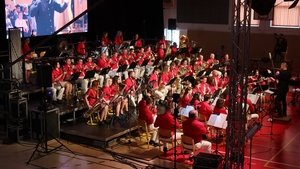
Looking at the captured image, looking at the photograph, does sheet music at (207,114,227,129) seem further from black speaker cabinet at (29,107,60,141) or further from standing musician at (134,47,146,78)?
standing musician at (134,47,146,78)

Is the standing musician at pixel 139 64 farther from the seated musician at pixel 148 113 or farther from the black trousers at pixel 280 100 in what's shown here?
the seated musician at pixel 148 113

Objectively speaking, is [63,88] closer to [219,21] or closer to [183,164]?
[183,164]

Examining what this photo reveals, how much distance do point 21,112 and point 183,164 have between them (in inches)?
194

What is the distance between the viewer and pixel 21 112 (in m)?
12.8

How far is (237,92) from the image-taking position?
970 centimetres

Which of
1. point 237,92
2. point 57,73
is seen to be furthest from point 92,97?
point 237,92

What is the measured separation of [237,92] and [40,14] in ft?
42.0

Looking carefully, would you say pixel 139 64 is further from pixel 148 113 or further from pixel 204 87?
pixel 148 113

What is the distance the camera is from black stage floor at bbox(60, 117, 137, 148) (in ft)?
40.8

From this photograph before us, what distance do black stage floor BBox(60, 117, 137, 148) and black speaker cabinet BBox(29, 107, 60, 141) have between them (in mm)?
370

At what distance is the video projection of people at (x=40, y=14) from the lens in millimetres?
18703

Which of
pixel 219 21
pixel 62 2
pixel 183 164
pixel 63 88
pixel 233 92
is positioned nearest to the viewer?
pixel 233 92

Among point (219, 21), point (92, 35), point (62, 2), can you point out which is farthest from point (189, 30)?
point (62, 2)

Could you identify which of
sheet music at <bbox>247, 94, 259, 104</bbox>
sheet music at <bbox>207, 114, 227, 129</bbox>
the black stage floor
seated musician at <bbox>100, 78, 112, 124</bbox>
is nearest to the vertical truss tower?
sheet music at <bbox>207, 114, 227, 129</bbox>
